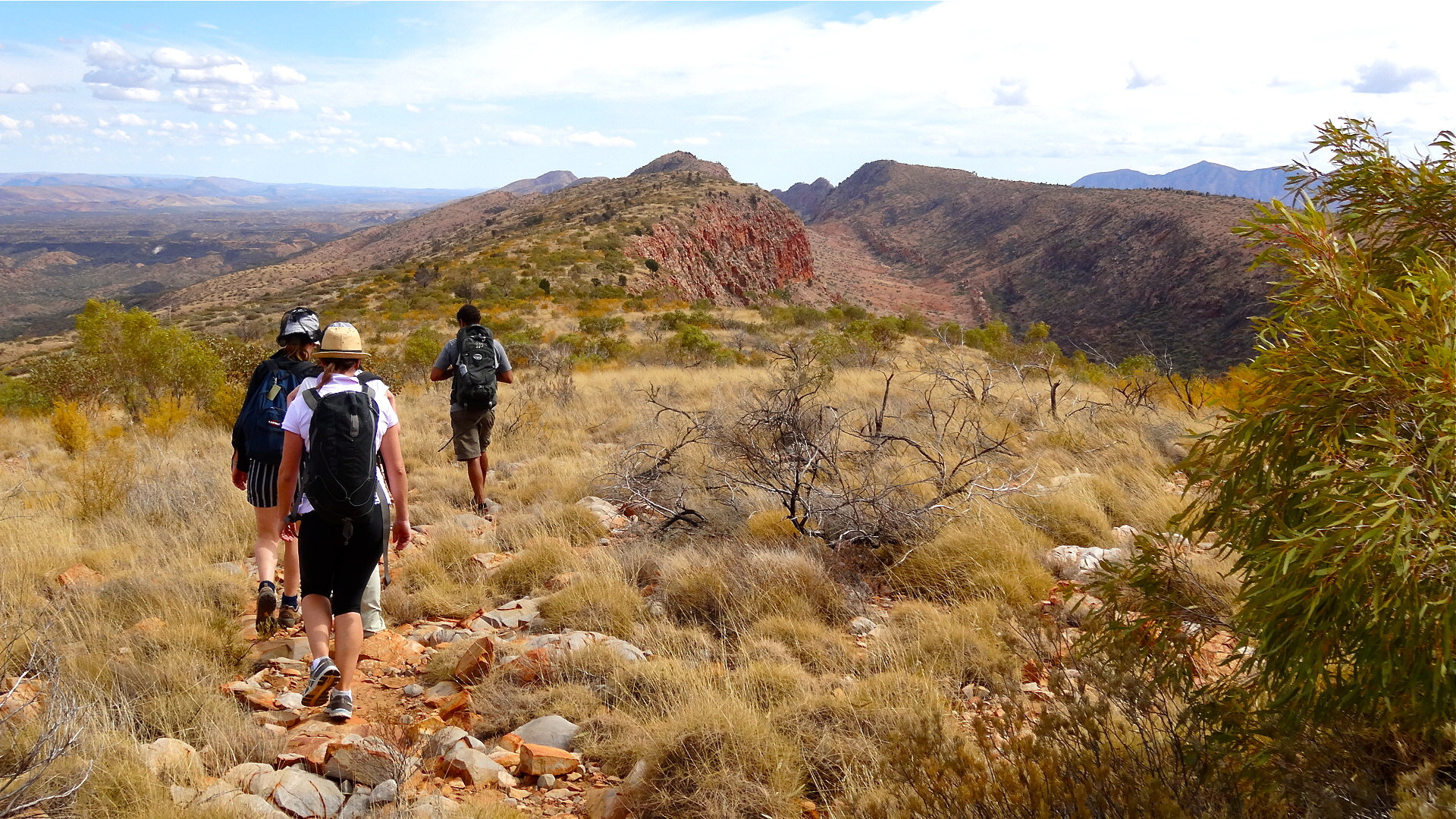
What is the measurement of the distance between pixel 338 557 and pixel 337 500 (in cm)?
39

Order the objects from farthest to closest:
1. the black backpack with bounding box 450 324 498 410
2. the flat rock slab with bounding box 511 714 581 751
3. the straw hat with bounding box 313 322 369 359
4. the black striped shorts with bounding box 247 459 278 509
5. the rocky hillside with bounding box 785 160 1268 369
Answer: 1. the rocky hillside with bounding box 785 160 1268 369
2. the black backpack with bounding box 450 324 498 410
3. the black striped shorts with bounding box 247 459 278 509
4. the straw hat with bounding box 313 322 369 359
5. the flat rock slab with bounding box 511 714 581 751

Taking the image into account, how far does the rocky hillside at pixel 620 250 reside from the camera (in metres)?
35.9

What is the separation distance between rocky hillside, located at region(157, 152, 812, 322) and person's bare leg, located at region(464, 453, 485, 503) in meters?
25.3

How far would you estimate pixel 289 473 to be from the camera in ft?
12.2

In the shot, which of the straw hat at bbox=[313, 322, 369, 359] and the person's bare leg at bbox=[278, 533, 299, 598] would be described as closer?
the straw hat at bbox=[313, 322, 369, 359]

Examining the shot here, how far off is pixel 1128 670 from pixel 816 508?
9.29ft

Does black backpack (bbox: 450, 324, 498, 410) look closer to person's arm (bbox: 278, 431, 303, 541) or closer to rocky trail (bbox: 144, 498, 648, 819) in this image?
rocky trail (bbox: 144, 498, 648, 819)

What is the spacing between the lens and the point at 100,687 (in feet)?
11.1

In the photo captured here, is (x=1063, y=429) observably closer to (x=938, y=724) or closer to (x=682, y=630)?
(x=682, y=630)

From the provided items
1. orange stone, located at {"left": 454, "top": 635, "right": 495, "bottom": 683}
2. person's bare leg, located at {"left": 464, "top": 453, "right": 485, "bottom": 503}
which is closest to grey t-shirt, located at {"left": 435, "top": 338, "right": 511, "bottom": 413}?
person's bare leg, located at {"left": 464, "top": 453, "right": 485, "bottom": 503}

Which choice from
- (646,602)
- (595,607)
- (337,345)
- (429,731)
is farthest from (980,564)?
(337,345)

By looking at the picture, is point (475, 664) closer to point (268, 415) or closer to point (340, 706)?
point (340, 706)

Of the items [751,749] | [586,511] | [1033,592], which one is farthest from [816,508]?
[751,749]

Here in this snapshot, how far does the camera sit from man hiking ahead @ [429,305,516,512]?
21.1ft
